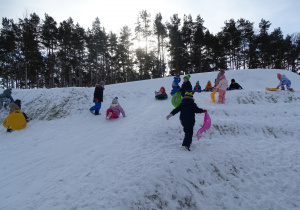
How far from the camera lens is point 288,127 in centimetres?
677

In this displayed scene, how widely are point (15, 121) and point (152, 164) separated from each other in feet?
25.5

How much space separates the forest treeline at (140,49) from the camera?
28109mm

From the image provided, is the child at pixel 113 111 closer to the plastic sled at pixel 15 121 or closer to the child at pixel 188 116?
the plastic sled at pixel 15 121

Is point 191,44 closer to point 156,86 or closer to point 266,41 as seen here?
point 266,41

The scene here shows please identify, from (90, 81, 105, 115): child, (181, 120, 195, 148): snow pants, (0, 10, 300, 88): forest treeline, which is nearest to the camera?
(181, 120, 195, 148): snow pants

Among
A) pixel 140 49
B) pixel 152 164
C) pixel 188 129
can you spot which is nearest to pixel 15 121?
pixel 152 164

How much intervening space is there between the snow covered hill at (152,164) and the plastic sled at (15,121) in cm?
34

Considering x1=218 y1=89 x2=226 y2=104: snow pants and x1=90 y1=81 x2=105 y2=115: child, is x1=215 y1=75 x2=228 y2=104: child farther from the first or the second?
x1=90 y1=81 x2=105 y2=115: child

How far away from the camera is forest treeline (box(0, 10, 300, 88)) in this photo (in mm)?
28109

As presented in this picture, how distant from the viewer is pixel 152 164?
152 inches

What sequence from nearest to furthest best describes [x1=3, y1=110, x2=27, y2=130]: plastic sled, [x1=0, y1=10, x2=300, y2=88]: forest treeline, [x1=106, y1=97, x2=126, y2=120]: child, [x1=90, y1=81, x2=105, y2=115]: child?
1. [x1=3, y1=110, x2=27, y2=130]: plastic sled
2. [x1=106, y1=97, x2=126, y2=120]: child
3. [x1=90, y1=81, x2=105, y2=115]: child
4. [x1=0, y1=10, x2=300, y2=88]: forest treeline

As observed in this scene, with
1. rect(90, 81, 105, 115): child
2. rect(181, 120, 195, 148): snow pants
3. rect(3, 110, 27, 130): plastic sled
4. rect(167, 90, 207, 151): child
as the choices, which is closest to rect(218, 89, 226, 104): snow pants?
rect(167, 90, 207, 151): child

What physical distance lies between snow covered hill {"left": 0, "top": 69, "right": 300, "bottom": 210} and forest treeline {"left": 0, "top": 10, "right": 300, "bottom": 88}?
25.9 meters

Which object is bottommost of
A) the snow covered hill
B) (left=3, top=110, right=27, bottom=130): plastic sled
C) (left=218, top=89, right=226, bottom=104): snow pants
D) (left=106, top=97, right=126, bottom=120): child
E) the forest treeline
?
the snow covered hill
